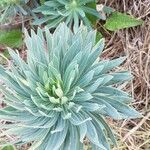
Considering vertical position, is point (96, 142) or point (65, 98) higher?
point (65, 98)

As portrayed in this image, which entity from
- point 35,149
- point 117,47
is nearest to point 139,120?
point 117,47

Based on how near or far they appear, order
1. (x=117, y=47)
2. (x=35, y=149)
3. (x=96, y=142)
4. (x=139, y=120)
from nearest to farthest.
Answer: (x=96, y=142), (x=35, y=149), (x=139, y=120), (x=117, y=47)

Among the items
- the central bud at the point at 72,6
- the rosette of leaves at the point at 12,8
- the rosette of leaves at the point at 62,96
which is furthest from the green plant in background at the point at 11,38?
the rosette of leaves at the point at 62,96

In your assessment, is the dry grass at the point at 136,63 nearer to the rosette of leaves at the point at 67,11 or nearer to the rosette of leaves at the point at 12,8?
the rosette of leaves at the point at 67,11

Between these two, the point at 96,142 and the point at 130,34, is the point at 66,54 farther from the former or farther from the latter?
the point at 130,34

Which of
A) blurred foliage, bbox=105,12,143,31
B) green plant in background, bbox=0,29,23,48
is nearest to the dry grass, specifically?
blurred foliage, bbox=105,12,143,31

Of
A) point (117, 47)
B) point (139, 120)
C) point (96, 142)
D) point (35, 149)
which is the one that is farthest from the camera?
point (117, 47)

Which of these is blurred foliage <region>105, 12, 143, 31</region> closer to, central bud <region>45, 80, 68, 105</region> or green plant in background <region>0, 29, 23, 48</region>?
green plant in background <region>0, 29, 23, 48</region>
